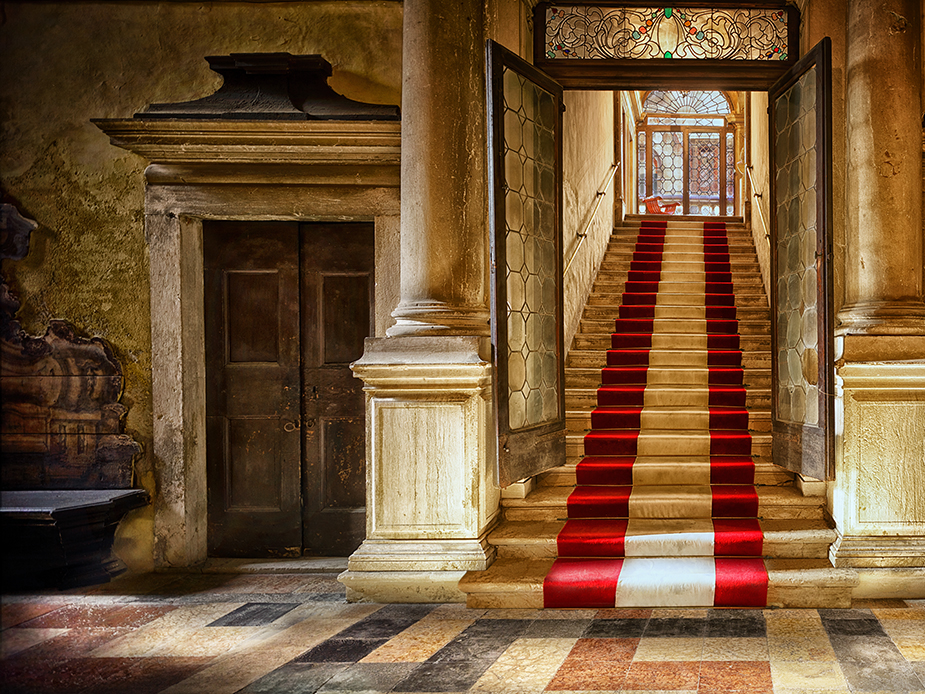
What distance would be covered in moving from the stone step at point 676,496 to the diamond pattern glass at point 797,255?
0.46 meters

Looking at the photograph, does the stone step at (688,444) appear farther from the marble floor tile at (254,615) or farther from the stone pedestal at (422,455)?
the marble floor tile at (254,615)

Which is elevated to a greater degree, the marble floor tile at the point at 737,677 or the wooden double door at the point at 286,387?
the wooden double door at the point at 286,387

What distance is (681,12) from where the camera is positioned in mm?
4266

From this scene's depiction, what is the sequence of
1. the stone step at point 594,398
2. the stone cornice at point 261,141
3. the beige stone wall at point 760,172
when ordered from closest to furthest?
1. the stone cornice at point 261,141
2. the stone step at point 594,398
3. the beige stone wall at point 760,172

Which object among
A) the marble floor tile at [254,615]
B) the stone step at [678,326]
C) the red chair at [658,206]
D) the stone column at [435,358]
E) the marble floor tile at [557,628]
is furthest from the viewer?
the red chair at [658,206]

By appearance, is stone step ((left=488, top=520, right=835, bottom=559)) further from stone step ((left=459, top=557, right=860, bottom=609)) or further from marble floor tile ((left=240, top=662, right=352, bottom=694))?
marble floor tile ((left=240, top=662, right=352, bottom=694))

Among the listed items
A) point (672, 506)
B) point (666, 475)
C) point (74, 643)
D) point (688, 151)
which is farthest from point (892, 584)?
point (688, 151)

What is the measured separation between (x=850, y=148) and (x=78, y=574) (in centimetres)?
511

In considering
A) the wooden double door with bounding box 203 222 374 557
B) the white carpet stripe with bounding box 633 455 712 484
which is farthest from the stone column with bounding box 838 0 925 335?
the wooden double door with bounding box 203 222 374 557

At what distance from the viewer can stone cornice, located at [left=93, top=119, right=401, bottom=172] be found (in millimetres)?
4109

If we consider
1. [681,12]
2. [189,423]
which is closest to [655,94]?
[681,12]

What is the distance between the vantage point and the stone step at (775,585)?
3309mm

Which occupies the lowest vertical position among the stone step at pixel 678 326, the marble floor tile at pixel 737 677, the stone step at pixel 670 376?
the marble floor tile at pixel 737 677

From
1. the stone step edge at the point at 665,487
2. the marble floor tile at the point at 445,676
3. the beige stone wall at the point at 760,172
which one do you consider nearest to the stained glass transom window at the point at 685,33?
the stone step edge at the point at 665,487
